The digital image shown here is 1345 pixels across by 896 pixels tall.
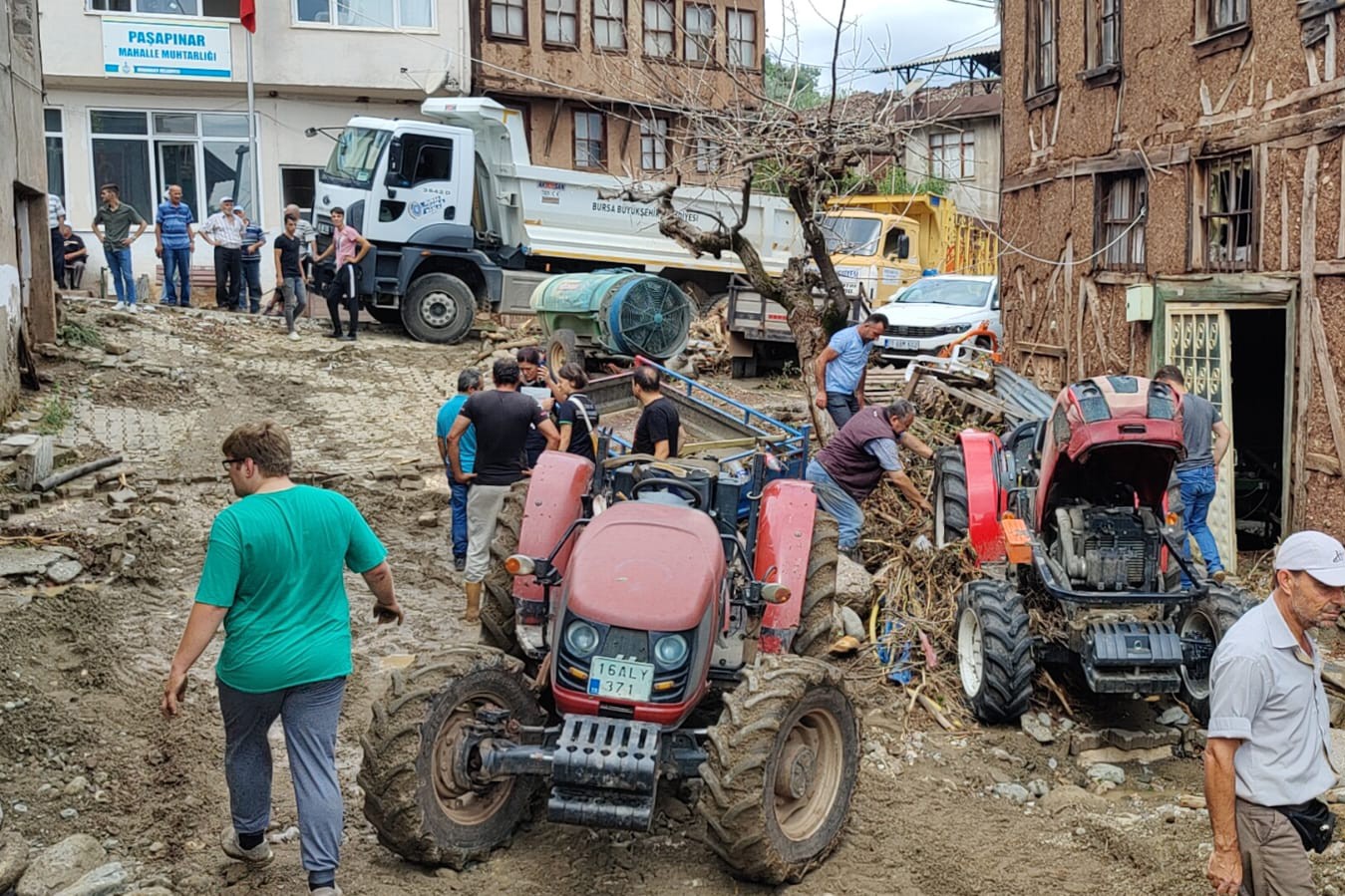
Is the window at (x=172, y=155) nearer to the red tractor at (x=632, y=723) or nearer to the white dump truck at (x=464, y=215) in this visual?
the white dump truck at (x=464, y=215)

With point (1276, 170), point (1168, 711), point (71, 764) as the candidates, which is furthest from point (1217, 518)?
point (71, 764)

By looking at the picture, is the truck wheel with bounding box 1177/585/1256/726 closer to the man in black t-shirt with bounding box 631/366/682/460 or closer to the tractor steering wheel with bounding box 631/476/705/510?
the tractor steering wheel with bounding box 631/476/705/510

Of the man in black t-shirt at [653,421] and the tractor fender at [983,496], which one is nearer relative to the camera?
the man in black t-shirt at [653,421]

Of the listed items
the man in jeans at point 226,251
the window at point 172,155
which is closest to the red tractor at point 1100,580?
the man in jeans at point 226,251

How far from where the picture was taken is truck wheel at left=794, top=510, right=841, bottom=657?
7.02 metres

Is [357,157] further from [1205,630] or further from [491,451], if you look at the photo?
[1205,630]

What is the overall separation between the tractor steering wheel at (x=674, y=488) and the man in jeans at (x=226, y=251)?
14.2m

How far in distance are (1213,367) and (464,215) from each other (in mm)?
10726

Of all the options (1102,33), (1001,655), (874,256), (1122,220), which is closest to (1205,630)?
(1001,655)

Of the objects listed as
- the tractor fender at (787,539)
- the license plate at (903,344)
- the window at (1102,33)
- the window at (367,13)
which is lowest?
the tractor fender at (787,539)

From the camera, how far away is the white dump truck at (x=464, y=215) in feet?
59.6

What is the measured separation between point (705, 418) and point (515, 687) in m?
5.77

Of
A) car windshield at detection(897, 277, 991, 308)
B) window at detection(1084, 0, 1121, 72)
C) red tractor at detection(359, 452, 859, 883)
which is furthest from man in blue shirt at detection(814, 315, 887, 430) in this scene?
car windshield at detection(897, 277, 991, 308)

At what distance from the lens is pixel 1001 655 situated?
734cm
